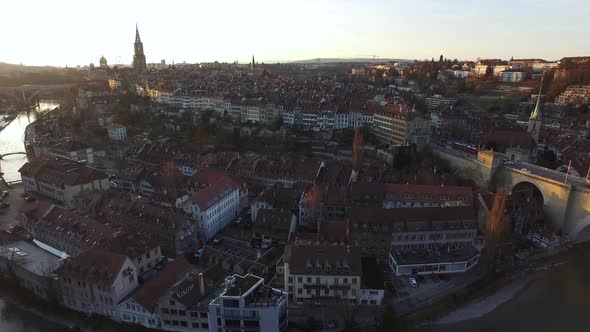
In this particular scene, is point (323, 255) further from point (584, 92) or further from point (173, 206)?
point (584, 92)

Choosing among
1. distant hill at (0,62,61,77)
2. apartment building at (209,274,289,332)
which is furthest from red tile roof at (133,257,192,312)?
distant hill at (0,62,61,77)

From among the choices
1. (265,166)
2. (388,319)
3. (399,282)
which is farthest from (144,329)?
(265,166)

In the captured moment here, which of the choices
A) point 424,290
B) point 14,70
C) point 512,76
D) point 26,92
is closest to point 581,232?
point 424,290

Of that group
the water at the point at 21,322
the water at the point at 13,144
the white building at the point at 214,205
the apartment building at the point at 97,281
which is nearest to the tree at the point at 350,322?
the apartment building at the point at 97,281

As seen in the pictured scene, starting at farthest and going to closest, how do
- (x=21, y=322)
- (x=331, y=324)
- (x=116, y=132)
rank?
(x=116, y=132) → (x=21, y=322) → (x=331, y=324)

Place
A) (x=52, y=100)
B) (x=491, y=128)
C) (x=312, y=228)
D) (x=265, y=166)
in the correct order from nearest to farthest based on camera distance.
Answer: (x=312, y=228)
(x=265, y=166)
(x=491, y=128)
(x=52, y=100)

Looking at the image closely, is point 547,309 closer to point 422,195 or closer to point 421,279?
point 421,279
